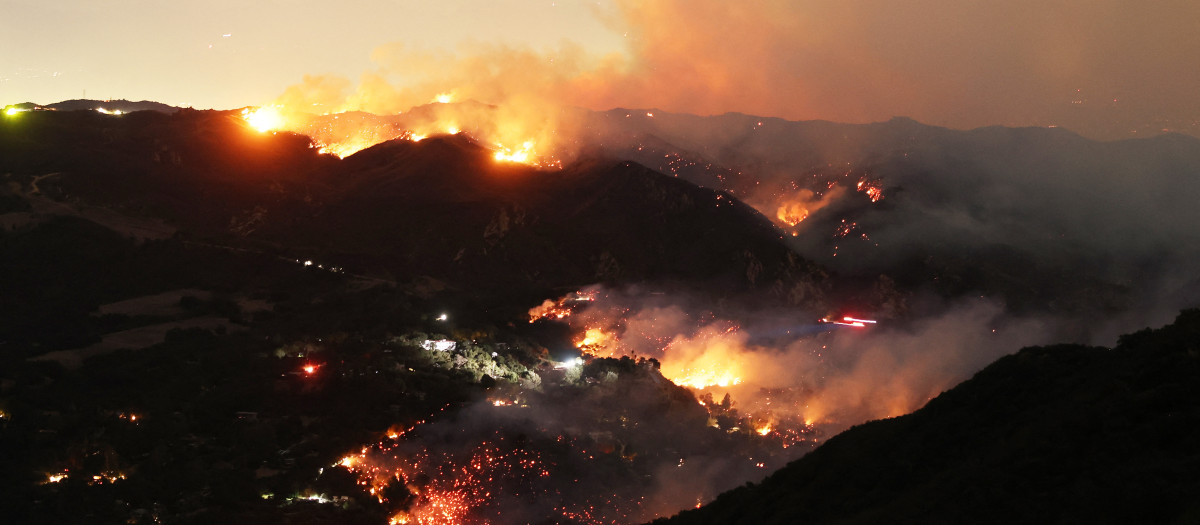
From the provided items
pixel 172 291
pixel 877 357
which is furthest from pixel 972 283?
pixel 172 291

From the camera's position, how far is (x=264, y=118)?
3885 inches

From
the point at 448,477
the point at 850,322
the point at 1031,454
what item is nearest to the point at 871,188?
the point at 850,322

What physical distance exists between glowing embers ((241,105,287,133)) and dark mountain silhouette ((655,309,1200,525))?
86.5 m

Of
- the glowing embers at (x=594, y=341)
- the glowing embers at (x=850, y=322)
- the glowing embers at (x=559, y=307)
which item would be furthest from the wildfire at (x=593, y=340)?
the glowing embers at (x=850, y=322)

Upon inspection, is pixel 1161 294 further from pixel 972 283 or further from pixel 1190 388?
pixel 1190 388

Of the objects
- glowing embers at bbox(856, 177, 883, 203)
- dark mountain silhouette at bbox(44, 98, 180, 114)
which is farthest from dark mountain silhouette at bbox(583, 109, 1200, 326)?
dark mountain silhouette at bbox(44, 98, 180, 114)

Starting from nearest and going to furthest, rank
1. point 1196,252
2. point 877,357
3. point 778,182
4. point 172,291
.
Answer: point 877,357 → point 172,291 → point 1196,252 → point 778,182

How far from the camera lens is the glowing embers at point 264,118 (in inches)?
3797

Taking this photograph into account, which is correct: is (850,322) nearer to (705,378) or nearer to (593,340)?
(705,378)

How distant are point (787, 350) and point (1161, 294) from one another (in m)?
31.9

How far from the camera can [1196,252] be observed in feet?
232

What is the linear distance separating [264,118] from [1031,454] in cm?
9677

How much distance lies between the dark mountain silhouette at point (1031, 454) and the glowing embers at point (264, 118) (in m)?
86.5

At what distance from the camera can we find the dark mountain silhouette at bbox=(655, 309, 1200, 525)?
40.9 feet
